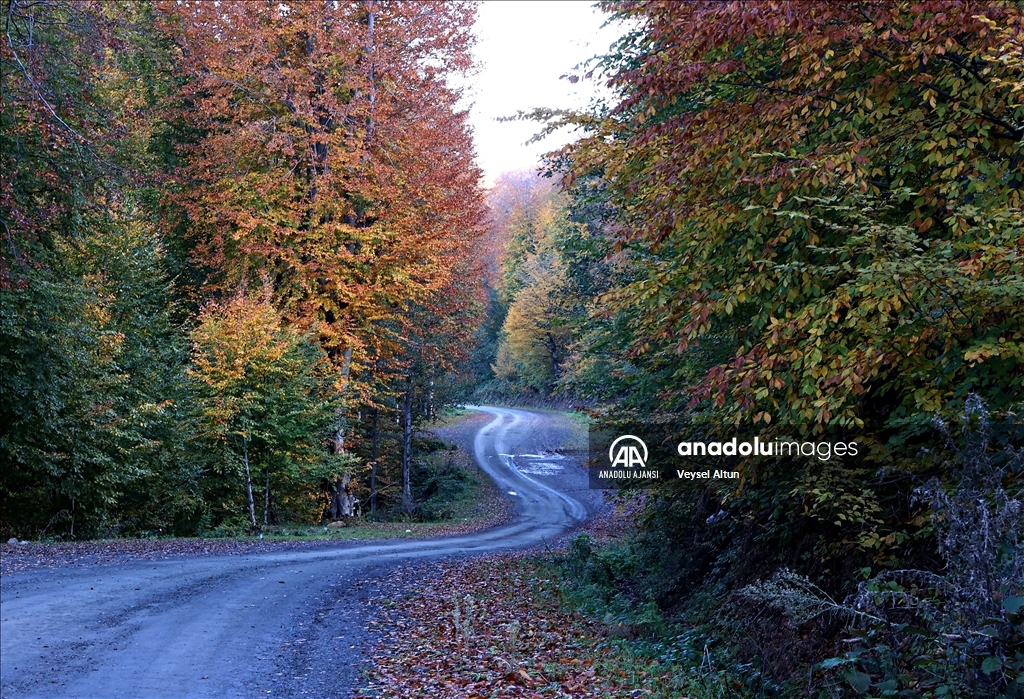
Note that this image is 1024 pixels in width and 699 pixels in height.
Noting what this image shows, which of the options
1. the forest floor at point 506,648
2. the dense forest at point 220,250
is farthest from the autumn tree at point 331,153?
the forest floor at point 506,648

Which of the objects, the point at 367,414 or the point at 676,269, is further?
the point at 367,414

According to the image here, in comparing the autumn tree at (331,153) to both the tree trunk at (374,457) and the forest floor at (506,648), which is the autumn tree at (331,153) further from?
the forest floor at (506,648)

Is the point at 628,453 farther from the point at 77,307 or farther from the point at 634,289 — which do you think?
the point at 77,307

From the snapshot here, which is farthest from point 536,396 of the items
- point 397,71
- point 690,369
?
point 690,369

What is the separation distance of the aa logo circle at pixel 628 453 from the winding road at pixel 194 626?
4.27m

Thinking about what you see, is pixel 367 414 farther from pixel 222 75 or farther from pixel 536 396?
pixel 536 396

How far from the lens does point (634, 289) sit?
801 centimetres

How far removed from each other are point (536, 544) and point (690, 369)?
14.2 m

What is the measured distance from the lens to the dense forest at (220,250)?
53.8ft

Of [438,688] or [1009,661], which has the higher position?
[1009,661]

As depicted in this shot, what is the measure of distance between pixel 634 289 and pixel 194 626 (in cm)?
656

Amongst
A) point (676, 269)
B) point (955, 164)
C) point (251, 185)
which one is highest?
point (251, 185)

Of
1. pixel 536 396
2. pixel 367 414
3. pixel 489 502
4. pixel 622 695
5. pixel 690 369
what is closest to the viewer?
pixel 622 695

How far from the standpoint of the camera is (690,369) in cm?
922
